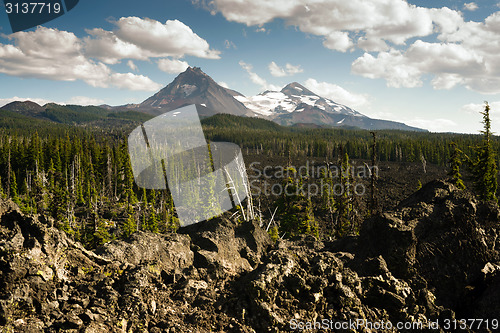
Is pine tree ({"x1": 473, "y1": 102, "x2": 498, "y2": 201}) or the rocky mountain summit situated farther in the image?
pine tree ({"x1": 473, "y1": 102, "x2": 498, "y2": 201})

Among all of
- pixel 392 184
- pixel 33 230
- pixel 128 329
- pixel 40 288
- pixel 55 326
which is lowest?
pixel 392 184

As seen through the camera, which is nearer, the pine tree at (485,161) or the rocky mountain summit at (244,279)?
the rocky mountain summit at (244,279)

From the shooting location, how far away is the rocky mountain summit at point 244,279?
6715 mm

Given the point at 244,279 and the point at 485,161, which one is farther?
the point at 485,161

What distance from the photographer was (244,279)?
9648 millimetres

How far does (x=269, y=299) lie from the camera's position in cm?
843

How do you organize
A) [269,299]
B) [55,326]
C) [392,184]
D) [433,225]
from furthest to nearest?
1. [392,184]
2. [433,225]
3. [269,299]
4. [55,326]

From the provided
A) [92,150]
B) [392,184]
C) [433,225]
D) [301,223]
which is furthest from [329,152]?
[433,225]

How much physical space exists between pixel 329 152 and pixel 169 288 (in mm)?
156567

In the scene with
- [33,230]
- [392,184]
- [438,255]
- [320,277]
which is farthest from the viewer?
[392,184]

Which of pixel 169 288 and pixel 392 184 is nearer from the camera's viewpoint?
pixel 169 288

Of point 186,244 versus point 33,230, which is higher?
point 33,230

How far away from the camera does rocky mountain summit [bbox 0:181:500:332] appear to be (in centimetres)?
671

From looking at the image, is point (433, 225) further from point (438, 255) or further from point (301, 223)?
point (301, 223)
